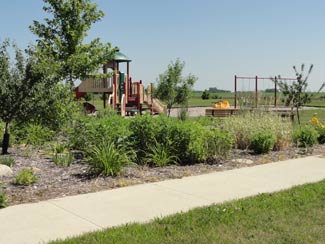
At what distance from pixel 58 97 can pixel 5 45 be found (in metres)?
1.57

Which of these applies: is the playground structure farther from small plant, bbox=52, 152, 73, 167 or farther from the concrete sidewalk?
the concrete sidewalk

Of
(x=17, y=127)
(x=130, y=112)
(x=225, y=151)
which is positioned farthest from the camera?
(x=130, y=112)

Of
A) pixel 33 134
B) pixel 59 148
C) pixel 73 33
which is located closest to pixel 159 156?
pixel 59 148

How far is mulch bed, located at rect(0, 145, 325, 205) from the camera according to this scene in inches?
242

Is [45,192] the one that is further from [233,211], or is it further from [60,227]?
[233,211]

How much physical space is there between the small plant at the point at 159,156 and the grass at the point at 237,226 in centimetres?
277

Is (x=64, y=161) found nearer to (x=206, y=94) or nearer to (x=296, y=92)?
(x=296, y=92)

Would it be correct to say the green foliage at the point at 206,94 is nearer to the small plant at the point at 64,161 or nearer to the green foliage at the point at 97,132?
the green foliage at the point at 97,132

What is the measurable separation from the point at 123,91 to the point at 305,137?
1505 centimetres

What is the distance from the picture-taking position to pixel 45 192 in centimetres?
614

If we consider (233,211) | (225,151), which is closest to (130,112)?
(225,151)

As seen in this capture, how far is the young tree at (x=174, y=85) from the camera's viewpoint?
81.9ft

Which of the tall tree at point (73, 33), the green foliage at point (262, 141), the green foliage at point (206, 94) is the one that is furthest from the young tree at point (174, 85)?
the green foliage at point (206, 94)

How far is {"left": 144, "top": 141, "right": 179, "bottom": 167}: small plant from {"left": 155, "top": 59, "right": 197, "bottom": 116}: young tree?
650 inches
